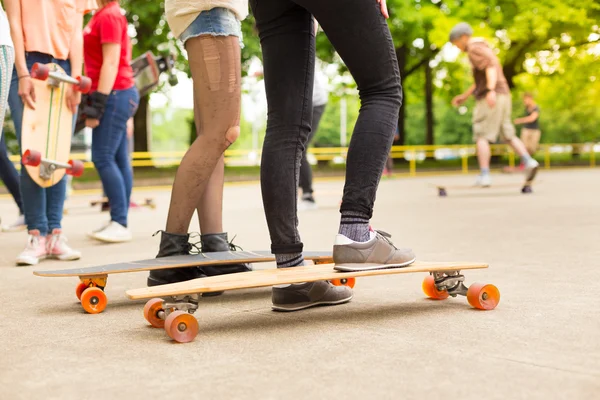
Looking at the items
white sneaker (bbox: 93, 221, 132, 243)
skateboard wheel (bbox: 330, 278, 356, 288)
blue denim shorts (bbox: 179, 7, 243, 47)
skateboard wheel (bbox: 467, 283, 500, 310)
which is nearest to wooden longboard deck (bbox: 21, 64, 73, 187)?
white sneaker (bbox: 93, 221, 132, 243)

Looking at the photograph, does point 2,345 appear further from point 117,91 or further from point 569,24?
point 569,24

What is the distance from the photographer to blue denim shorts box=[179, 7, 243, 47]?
145 inches

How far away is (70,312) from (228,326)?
814 millimetres

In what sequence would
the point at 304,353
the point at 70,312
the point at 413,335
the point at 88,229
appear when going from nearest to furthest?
the point at 304,353
the point at 413,335
the point at 70,312
the point at 88,229

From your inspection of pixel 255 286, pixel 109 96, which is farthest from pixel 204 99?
pixel 109 96

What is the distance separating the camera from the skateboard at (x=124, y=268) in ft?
11.1

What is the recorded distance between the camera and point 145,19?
22.1 metres

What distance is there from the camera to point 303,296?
327 centimetres

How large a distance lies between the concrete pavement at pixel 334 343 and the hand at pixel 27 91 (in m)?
1.06

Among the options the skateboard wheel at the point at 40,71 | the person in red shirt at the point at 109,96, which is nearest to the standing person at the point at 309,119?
the skateboard wheel at the point at 40,71

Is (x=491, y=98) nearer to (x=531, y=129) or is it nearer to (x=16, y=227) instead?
(x=16, y=227)

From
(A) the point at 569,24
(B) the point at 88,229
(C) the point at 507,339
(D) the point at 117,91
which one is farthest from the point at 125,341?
(A) the point at 569,24

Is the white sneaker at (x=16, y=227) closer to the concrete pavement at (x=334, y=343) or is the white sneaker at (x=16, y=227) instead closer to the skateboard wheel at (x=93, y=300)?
the concrete pavement at (x=334, y=343)

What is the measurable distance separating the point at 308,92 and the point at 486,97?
922 centimetres
